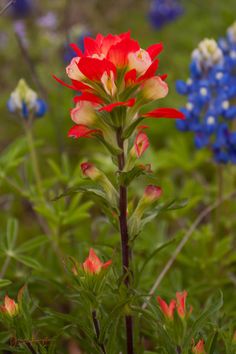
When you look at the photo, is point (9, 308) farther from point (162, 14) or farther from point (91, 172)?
point (162, 14)

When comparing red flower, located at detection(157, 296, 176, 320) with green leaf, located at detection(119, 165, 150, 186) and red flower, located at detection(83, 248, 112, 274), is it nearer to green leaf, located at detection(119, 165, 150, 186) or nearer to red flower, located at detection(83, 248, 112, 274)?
red flower, located at detection(83, 248, 112, 274)

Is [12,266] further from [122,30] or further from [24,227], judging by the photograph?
[122,30]

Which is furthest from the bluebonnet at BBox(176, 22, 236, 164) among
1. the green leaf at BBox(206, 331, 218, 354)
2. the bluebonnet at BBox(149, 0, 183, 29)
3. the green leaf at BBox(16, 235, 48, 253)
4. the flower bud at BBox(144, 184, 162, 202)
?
the bluebonnet at BBox(149, 0, 183, 29)

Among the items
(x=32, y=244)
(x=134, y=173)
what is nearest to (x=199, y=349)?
(x=134, y=173)

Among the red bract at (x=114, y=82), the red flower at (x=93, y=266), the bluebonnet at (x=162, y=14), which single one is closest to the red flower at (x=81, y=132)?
the red bract at (x=114, y=82)

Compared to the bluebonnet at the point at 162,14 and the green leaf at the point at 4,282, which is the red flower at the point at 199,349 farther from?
the bluebonnet at the point at 162,14

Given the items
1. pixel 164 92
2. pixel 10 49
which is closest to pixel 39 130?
pixel 10 49
